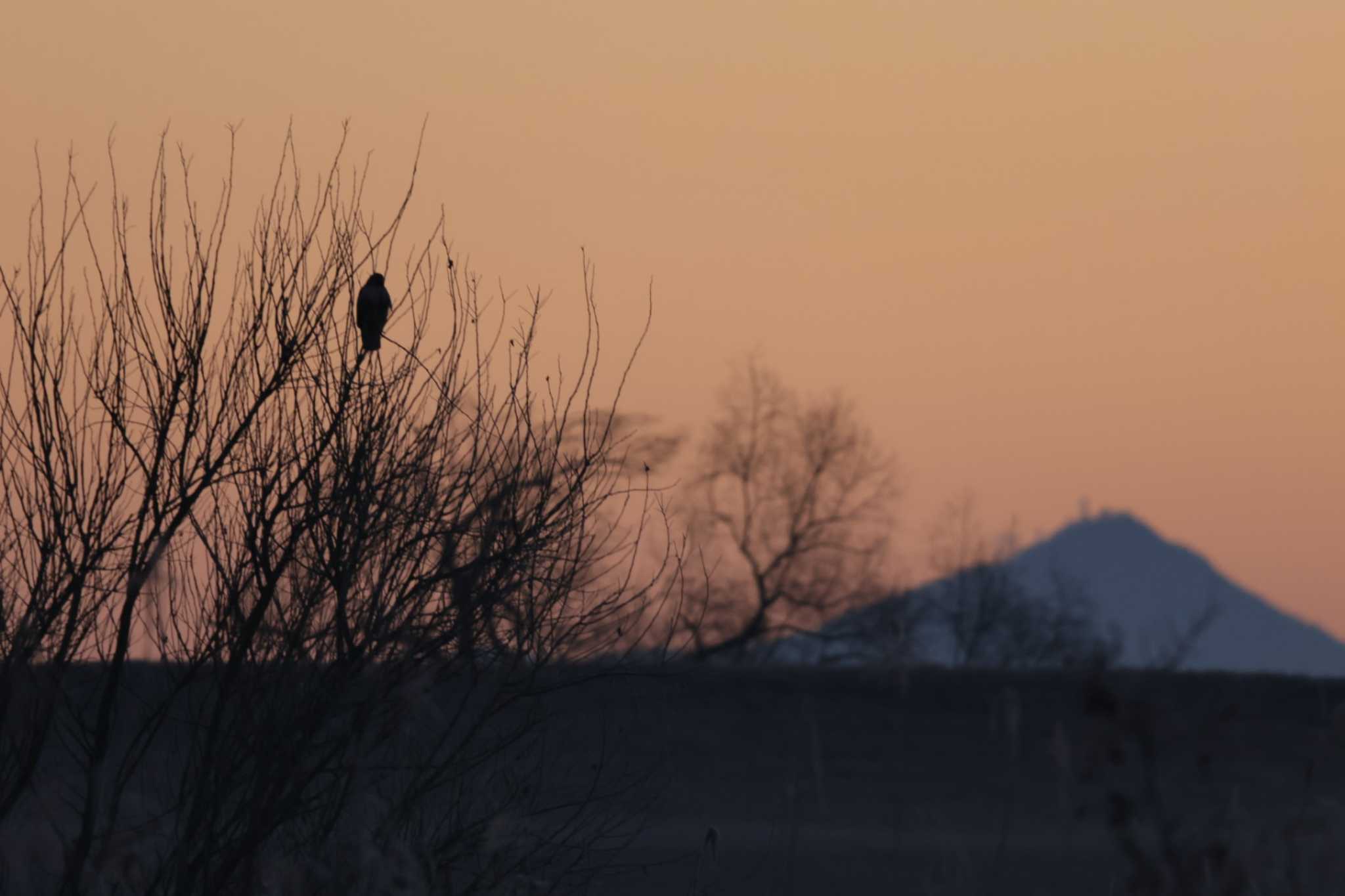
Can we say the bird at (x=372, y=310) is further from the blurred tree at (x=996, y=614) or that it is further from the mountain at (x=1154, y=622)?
the blurred tree at (x=996, y=614)

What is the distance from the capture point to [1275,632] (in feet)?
499

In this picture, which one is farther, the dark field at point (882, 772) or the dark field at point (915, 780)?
the dark field at point (882, 772)

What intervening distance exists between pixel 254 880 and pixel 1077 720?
17.7 m

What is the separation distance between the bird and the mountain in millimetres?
2107

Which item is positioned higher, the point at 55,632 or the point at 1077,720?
the point at 1077,720

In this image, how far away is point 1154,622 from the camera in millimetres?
3502

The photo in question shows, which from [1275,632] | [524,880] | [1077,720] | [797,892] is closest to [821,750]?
[1077,720]

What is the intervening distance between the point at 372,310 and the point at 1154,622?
12.2 feet

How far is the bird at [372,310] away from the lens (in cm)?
646

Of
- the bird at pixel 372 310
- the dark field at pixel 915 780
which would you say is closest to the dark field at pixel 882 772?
the dark field at pixel 915 780

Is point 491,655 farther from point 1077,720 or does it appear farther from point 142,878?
point 1077,720

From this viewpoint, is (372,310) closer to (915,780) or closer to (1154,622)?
(1154,622)

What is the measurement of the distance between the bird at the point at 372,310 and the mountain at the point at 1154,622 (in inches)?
83.0

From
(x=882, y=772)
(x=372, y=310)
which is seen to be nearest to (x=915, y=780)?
(x=882, y=772)
